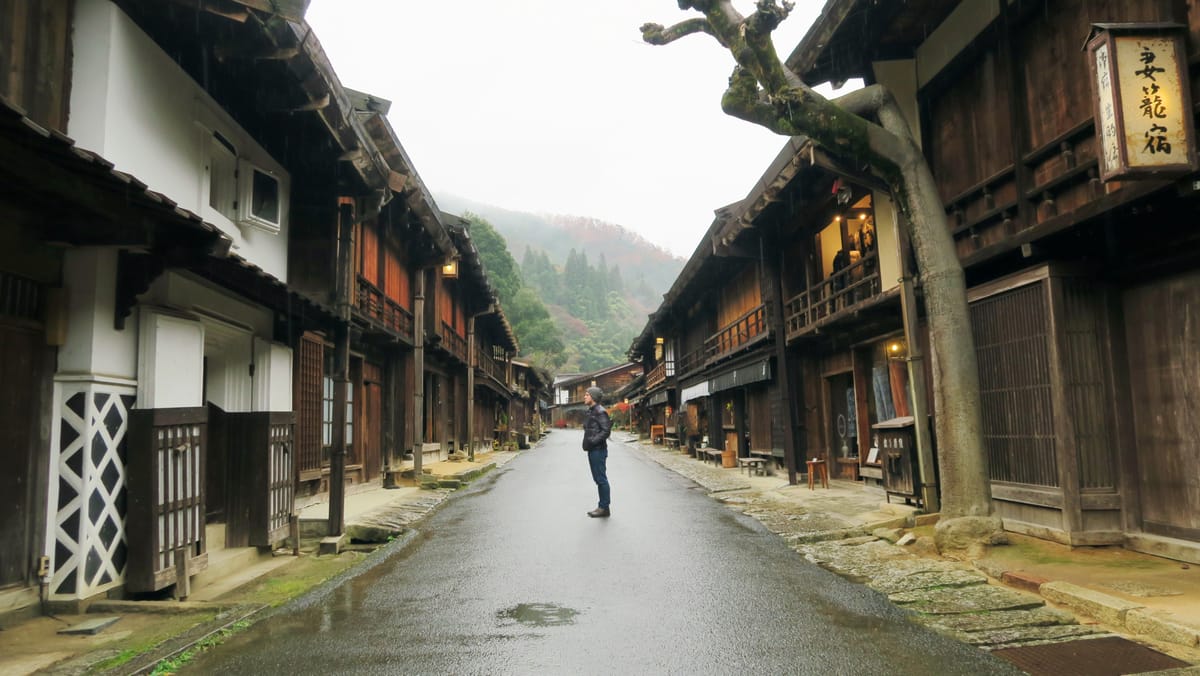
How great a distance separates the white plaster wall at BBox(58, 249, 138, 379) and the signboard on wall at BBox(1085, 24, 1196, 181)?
8394 millimetres

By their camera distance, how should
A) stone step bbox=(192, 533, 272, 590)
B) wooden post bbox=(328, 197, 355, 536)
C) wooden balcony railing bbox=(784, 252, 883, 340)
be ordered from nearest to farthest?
stone step bbox=(192, 533, 272, 590) → wooden post bbox=(328, 197, 355, 536) → wooden balcony railing bbox=(784, 252, 883, 340)

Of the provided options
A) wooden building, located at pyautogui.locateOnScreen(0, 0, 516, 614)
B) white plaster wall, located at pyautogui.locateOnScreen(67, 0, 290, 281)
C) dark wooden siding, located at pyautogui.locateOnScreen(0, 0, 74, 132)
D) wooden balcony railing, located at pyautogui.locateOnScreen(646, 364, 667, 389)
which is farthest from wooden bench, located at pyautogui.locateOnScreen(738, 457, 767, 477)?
wooden balcony railing, located at pyautogui.locateOnScreen(646, 364, 667, 389)

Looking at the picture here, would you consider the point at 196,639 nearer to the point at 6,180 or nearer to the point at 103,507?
the point at 103,507

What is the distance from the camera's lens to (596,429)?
458 inches

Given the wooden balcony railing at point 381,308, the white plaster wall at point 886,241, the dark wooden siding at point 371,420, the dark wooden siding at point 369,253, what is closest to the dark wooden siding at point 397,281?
the wooden balcony railing at point 381,308

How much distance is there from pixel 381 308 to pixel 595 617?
37.6 feet

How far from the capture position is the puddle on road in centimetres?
541

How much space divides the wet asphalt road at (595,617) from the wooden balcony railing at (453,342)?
13394mm

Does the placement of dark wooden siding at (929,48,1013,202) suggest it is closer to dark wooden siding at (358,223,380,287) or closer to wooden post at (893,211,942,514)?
wooden post at (893,211,942,514)

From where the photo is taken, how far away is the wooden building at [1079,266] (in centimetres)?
631

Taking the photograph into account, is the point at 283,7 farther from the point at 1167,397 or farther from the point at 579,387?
the point at 579,387

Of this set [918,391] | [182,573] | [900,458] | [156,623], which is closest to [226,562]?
[182,573]

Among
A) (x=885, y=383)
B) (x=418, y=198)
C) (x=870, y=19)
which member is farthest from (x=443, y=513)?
(x=870, y=19)

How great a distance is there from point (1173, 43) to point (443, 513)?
1103cm
